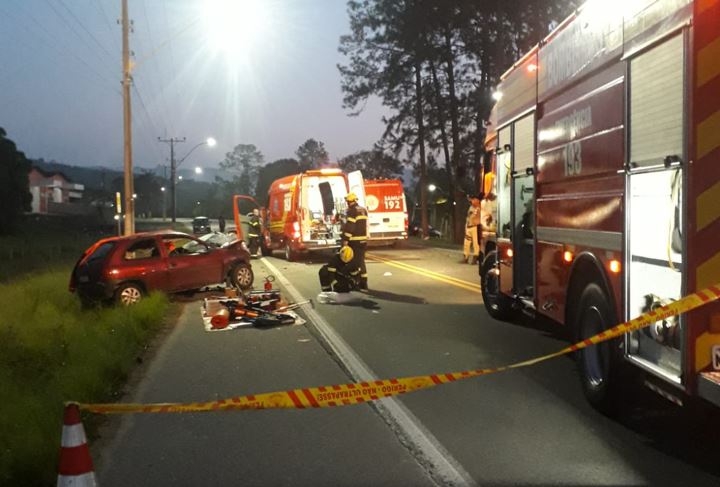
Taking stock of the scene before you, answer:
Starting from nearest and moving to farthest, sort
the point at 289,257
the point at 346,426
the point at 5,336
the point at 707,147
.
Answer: the point at 707,147, the point at 346,426, the point at 5,336, the point at 289,257

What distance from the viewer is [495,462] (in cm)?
506

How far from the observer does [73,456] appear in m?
3.71

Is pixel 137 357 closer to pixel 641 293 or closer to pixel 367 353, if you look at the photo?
pixel 367 353

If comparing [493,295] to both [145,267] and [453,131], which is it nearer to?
[145,267]

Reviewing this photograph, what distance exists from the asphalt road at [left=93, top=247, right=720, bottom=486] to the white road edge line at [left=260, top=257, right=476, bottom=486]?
0.01 meters

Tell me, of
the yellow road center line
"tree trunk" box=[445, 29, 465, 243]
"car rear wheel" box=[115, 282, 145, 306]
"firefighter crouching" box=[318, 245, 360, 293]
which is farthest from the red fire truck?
"tree trunk" box=[445, 29, 465, 243]

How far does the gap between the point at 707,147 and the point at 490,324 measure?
263 inches

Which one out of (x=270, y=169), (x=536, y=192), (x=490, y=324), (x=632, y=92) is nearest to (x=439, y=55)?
(x=490, y=324)

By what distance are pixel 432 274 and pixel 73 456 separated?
51.4 feet

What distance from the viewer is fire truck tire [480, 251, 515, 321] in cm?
1083

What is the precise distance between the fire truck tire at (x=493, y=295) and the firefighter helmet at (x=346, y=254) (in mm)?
2946

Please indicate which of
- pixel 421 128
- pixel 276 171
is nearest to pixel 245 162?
pixel 276 171

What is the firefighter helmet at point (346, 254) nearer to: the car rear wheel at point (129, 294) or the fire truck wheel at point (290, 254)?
the car rear wheel at point (129, 294)

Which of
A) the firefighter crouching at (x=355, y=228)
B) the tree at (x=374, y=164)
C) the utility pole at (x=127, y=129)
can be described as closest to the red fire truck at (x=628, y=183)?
the firefighter crouching at (x=355, y=228)
